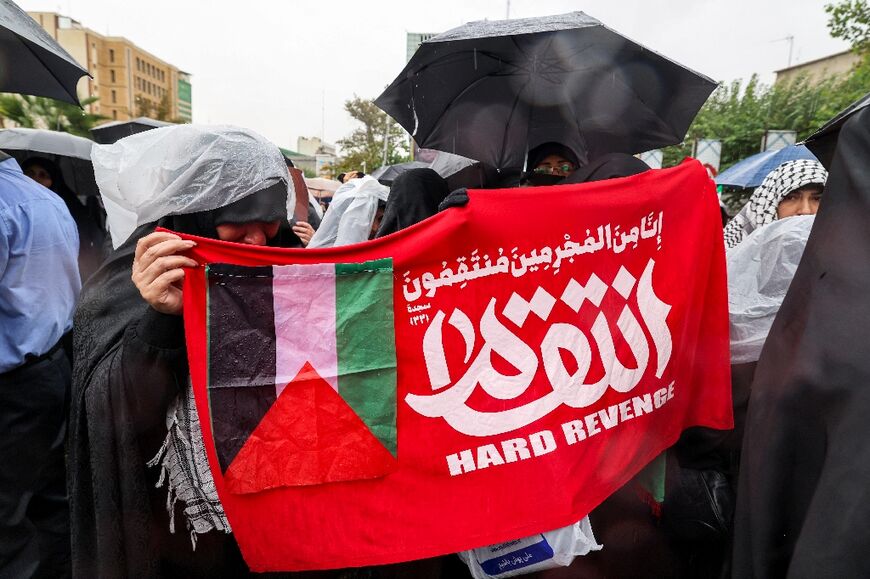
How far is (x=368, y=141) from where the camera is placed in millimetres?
35219

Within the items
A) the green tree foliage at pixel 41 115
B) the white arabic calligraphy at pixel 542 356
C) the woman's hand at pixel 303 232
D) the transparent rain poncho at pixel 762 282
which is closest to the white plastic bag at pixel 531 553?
the white arabic calligraphy at pixel 542 356

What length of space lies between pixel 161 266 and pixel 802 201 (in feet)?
10.3

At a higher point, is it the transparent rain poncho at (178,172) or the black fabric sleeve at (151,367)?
the transparent rain poncho at (178,172)

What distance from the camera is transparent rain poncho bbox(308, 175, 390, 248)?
146 inches

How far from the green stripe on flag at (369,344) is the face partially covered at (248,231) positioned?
440 mm

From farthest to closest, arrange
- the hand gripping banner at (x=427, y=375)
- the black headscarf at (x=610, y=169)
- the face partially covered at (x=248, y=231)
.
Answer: the black headscarf at (x=610, y=169) < the face partially covered at (x=248, y=231) < the hand gripping banner at (x=427, y=375)

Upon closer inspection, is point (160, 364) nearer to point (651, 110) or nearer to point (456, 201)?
point (456, 201)

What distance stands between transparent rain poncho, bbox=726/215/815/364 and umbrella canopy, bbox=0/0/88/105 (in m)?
3.09

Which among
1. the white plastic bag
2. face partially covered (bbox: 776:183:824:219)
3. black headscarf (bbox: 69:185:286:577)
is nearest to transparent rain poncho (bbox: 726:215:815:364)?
face partially covered (bbox: 776:183:824:219)

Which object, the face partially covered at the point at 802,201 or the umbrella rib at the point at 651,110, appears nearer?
the umbrella rib at the point at 651,110

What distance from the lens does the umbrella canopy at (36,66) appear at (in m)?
2.34

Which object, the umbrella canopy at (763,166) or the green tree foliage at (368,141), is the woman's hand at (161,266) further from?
the green tree foliage at (368,141)

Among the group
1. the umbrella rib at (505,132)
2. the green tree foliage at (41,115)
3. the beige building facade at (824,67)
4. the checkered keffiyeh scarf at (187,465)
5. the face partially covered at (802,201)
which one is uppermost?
the beige building facade at (824,67)

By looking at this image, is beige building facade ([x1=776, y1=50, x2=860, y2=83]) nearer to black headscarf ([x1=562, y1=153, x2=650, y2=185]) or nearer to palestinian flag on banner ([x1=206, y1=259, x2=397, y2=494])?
black headscarf ([x1=562, y1=153, x2=650, y2=185])
